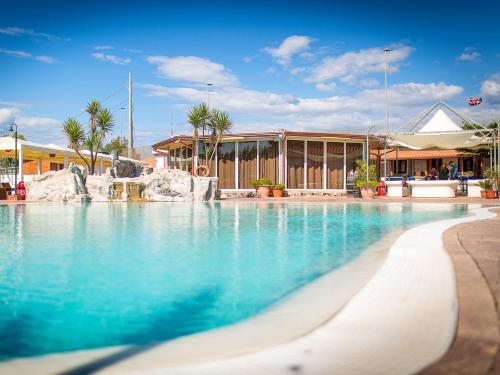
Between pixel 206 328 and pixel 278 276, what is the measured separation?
1721 millimetres

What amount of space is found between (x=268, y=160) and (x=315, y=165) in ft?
8.72

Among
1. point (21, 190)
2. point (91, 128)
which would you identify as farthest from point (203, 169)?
point (21, 190)

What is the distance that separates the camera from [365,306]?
8.49ft

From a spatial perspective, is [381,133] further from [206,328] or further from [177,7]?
[206,328]

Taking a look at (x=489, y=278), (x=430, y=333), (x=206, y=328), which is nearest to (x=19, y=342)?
(x=206, y=328)

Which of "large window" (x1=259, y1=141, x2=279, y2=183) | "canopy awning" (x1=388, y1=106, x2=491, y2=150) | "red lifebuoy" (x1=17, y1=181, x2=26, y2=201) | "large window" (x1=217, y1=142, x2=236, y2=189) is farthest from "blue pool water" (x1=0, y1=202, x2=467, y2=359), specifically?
"large window" (x1=217, y1=142, x2=236, y2=189)

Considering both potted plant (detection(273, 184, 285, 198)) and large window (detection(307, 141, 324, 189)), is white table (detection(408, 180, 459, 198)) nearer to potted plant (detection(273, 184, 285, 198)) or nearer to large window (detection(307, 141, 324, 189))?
large window (detection(307, 141, 324, 189))

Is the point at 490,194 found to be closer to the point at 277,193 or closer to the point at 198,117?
the point at 277,193

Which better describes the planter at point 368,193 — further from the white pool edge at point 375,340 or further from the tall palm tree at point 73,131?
the white pool edge at point 375,340

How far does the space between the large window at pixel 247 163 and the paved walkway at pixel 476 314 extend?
61.2 ft

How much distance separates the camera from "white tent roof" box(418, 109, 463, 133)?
63.2ft

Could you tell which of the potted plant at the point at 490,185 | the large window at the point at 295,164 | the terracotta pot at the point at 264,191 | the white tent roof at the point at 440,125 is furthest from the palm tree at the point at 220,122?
the potted plant at the point at 490,185

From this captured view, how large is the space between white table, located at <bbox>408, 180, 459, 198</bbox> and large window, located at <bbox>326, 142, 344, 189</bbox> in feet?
15.2

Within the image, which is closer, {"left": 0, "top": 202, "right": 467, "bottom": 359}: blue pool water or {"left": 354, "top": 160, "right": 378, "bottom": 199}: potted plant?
{"left": 0, "top": 202, "right": 467, "bottom": 359}: blue pool water
